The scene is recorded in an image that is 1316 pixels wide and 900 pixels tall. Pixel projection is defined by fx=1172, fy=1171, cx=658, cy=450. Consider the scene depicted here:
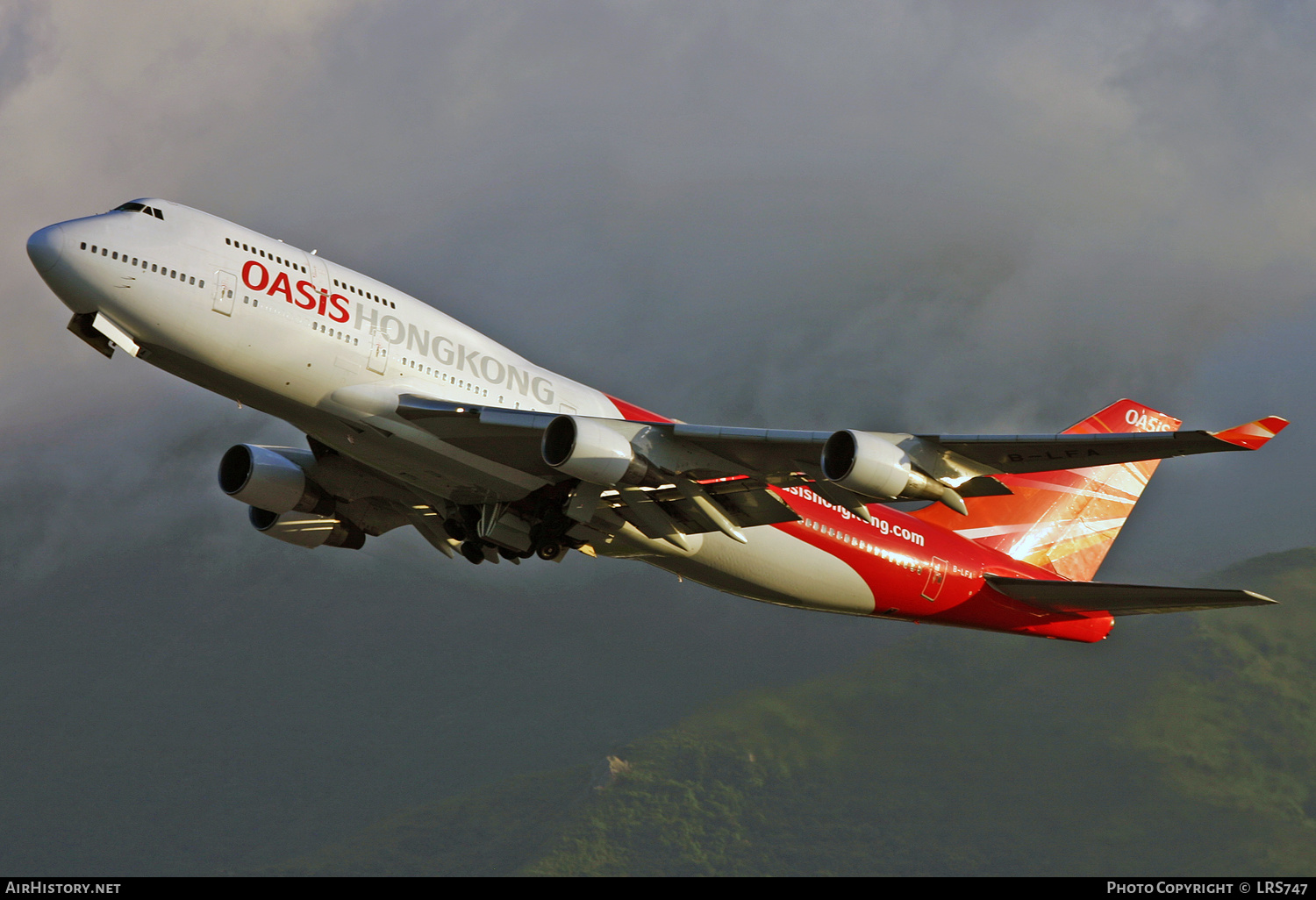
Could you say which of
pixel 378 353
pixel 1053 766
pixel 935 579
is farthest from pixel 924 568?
pixel 1053 766

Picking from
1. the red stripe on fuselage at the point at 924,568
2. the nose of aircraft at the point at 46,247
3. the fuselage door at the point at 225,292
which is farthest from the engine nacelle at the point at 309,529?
the red stripe on fuselage at the point at 924,568

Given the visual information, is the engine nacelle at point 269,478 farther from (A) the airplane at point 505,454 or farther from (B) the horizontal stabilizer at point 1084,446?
(B) the horizontal stabilizer at point 1084,446

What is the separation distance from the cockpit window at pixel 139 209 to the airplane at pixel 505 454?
37mm

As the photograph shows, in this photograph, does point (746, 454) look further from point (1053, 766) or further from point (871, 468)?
point (1053, 766)

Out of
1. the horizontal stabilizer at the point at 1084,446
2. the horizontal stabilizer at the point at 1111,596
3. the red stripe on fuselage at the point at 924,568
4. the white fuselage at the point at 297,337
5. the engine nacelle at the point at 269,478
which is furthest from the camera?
the red stripe on fuselage at the point at 924,568

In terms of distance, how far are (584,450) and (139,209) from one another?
961 cm

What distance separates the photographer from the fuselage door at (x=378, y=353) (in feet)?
77.4

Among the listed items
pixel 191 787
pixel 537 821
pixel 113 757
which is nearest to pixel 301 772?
pixel 191 787

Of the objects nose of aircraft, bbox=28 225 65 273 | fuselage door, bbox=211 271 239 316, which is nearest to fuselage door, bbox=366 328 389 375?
fuselage door, bbox=211 271 239 316

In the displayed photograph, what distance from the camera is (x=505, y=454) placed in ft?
81.0

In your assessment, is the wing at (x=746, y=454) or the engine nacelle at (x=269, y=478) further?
the engine nacelle at (x=269, y=478)

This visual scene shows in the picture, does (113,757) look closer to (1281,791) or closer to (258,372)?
(1281,791)

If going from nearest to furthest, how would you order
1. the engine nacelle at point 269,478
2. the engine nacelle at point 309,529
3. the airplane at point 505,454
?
1. the airplane at point 505,454
2. the engine nacelle at point 269,478
3. the engine nacelle at point 309,529

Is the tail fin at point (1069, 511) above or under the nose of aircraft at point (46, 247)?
above
